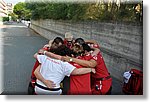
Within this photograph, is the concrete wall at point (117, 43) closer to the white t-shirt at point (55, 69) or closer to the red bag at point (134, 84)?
the red bag at point (134, 84)

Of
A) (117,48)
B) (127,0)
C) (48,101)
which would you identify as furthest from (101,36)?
(48,101)

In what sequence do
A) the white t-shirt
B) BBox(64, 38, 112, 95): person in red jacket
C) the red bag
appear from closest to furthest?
1. the white t-shirt
2. BBox(64, 38, 112, 95): person in red jacket
3. the red bag

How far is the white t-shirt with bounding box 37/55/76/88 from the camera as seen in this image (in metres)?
2.23

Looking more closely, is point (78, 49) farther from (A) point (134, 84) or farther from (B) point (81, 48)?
(A) point (134, 84)

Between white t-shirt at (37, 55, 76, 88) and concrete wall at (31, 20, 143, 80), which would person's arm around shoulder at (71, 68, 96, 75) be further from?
concrete wall at (31, 20, 143, 80)

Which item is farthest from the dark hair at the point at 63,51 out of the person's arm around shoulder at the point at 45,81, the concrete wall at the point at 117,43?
the concrete wall at the point at 117,43

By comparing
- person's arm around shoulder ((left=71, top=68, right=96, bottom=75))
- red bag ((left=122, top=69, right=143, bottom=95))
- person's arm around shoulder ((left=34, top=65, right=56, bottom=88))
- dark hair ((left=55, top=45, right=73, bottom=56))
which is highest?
dark hair ((left=55, top=45, right=73, bottom=56))

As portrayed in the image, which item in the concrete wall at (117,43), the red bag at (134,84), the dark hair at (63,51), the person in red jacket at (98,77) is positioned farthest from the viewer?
the concrete wall at (117,43)

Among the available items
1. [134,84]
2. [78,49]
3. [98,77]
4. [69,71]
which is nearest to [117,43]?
[134,84]

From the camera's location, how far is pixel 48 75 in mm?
2262

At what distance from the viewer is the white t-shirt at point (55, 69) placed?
7.33 feet

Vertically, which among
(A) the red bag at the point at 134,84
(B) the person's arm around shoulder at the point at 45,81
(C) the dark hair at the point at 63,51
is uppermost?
(C) the dark hair at the point at 63,51

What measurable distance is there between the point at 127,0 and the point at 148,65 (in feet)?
4.93

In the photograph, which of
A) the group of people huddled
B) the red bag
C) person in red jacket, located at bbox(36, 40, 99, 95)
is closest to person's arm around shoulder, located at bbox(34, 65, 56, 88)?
the group of people huddled
